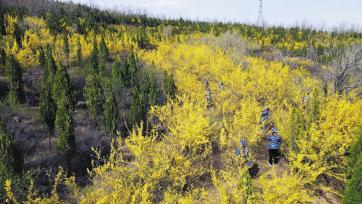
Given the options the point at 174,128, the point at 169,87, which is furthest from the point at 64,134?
the point at 169,87

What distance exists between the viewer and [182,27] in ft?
222

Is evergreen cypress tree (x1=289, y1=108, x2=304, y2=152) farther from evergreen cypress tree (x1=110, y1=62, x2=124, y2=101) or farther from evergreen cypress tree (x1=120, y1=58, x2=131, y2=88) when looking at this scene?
evergreen cypress tree (x1=120, y1=58, x2=131, y2=88)

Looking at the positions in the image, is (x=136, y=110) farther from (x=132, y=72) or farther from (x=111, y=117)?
(x=132, y=72)

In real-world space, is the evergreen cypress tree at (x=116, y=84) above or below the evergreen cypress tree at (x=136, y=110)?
above

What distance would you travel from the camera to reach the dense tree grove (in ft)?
39.8

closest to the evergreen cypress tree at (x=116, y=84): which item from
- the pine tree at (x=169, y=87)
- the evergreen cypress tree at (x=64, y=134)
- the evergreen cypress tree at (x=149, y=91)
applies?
the evergreen cypress tree at (x=149, y=91)

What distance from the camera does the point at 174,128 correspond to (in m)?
17.4

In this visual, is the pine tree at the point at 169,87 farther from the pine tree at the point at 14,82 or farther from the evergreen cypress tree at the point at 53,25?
the evergreen cypress tree at the point at 53,25

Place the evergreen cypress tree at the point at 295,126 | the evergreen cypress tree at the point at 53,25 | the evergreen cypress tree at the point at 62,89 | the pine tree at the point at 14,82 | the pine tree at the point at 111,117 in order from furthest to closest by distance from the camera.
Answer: the evergreen cypress tree at the point at 53,25 → the pine tree at the point at 14,82 → the evergreen cypress tree at the point at 62,89 → the pine tree at the point at 111,117 → the evergreen cypress tree at the point at 295,126

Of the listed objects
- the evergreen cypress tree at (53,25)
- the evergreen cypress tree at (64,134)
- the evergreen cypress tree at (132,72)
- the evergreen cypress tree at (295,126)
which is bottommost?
the evergreen cypress tree at (64,134)

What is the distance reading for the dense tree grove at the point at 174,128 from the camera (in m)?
12.1

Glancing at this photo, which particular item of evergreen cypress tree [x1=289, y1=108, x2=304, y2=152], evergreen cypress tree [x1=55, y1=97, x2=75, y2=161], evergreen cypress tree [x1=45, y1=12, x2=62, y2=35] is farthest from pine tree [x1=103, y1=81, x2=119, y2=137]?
evergreen cypress tree [x1=45, y1=12, x2=62, y2=35]

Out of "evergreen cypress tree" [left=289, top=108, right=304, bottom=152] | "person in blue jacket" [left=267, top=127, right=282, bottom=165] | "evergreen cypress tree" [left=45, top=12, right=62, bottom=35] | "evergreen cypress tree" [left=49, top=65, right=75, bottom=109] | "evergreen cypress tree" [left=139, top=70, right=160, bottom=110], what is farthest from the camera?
"evergreen cypress tree" [left=45, top=12, right=62, bottom=35]

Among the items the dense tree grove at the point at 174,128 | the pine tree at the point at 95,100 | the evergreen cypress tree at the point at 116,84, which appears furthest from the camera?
the evergreen cypress tree at the point at 116,84
